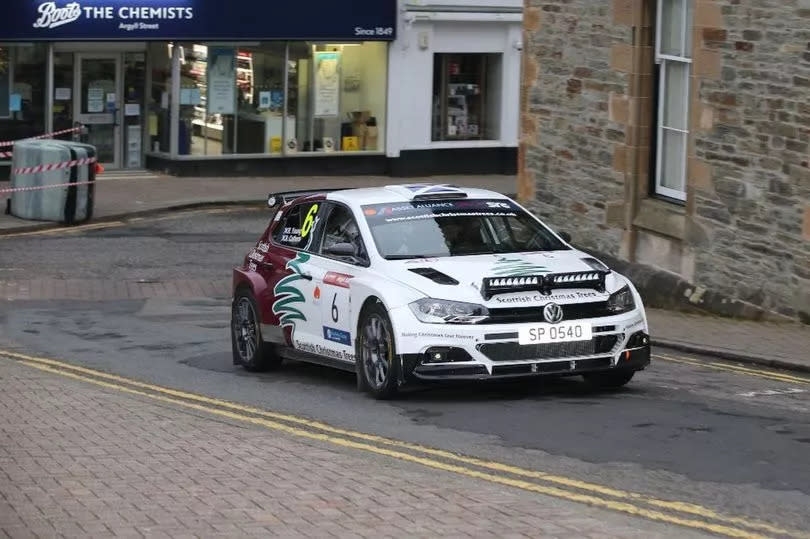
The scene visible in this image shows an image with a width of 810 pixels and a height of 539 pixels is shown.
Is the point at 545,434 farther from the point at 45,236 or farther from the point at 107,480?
the point at 45,236

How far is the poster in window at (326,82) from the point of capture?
115ft

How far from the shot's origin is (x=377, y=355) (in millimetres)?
12711

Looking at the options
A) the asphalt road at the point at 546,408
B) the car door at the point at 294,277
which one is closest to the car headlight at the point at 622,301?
the asphalt road at the point at 546,408

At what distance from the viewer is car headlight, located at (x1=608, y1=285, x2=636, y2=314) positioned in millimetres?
12461

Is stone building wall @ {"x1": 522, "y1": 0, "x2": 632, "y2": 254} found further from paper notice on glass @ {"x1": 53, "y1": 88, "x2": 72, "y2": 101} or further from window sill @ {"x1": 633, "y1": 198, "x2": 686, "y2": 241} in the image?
paper notice on glass @ {"x1": 53, "y1": 88, "x2": 72, "y2": 101}

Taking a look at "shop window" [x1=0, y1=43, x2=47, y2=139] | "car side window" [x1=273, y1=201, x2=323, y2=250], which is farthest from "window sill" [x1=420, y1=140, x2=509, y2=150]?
"car side window" [x1=273, y1=201, x2=323, y2=250]

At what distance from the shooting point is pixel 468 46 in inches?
1410

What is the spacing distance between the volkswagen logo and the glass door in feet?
74.5

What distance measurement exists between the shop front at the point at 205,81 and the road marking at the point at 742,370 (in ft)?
61.5

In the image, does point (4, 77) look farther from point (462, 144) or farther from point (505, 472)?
point (505, 472)

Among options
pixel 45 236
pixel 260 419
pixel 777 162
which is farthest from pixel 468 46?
pixel 260 419

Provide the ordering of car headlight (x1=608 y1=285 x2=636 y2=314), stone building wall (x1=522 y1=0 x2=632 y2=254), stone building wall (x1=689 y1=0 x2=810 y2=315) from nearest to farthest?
car headlight (x1=608 y1=285 x2=636 y2=314) → stone building wall (x1=689 y1=0 x2=810 y2=315) → stone building wall (x1=522 y1=0 x2=632 y2=254)

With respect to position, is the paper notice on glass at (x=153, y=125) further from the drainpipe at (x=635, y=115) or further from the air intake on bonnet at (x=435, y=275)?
the air intake on bonnet at (x=435, y=275)

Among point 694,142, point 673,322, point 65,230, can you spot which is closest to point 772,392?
point 673,322
